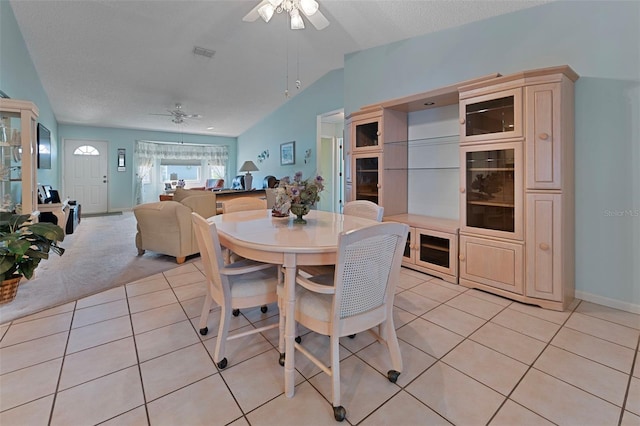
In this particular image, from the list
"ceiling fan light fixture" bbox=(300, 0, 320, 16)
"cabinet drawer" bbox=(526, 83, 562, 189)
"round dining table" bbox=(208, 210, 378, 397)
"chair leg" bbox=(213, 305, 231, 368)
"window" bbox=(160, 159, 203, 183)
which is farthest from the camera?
"window" bbox=(160, 159, 203, 183)

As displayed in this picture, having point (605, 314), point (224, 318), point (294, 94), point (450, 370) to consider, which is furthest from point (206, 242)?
point (294, 94)

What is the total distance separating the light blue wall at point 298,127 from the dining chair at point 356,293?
4718 mm

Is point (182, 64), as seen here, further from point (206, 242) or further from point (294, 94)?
point (206, 242)

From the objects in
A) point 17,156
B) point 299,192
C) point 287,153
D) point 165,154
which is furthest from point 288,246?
point 165,154

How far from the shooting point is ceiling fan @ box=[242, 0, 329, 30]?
7.74 feet

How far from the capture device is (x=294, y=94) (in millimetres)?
6660

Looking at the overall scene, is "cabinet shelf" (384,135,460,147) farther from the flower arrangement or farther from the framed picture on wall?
the framed picture on wall

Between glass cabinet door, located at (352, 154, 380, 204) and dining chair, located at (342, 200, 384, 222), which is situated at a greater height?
glass cabinet door, located at (352, 154, 380, 204)

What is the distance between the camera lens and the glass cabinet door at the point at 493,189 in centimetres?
243

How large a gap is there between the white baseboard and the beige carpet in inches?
156

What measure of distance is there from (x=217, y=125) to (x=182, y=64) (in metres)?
3.79

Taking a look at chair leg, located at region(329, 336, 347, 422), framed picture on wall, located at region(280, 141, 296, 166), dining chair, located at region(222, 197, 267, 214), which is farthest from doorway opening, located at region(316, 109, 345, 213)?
chair leg, located at region(329, 336, 347, 422)

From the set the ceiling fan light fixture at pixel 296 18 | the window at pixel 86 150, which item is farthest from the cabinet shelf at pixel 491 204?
the window at pixel 86 150

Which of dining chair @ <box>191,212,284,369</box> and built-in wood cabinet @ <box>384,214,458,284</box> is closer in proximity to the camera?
dining chair @ <box>191,212,284,369</box>
